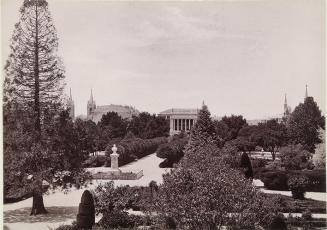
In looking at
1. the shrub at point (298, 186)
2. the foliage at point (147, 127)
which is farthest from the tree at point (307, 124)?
the foliage at point (147, 127)

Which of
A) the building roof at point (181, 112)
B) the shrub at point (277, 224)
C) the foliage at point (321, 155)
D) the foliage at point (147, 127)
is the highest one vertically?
the building roof at point (181, 112)

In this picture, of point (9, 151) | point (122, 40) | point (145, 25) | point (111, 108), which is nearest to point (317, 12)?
point (145, 25)

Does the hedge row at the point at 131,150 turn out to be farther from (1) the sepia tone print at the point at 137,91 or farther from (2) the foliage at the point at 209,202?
(2) the foliage at the point at 209,202

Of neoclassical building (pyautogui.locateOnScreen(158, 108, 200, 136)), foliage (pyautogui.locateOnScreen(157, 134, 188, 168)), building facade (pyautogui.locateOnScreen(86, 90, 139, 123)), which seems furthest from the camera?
building facade (pyautogui.locateOnScreen(86, 90, 139, 123))

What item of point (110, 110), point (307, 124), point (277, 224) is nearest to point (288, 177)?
point (277, 224)

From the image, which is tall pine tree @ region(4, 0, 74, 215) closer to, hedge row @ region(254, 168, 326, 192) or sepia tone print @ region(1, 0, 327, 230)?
sepia tone print @ region(1, 0, 327, 230)

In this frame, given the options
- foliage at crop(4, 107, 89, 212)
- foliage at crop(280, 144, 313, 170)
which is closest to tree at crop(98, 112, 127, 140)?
foliage at crop(280, 144, 313, 170)
